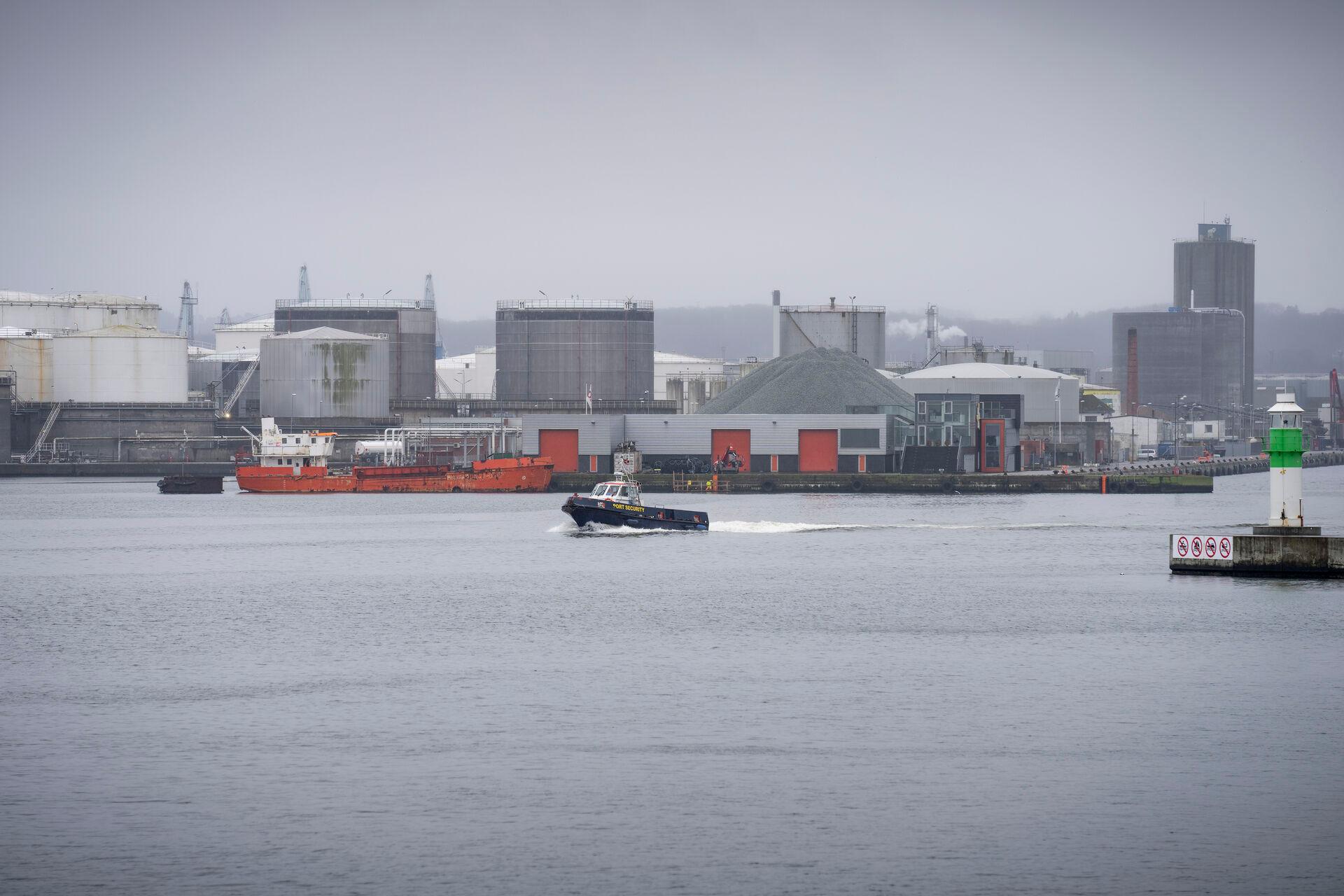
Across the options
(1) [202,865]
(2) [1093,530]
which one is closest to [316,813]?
(1) [202,865]

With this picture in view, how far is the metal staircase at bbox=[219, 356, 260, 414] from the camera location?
142625 millimetres

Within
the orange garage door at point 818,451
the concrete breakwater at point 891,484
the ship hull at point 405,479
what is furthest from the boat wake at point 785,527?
the orange garage door at point 818,451

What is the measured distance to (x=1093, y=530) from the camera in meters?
72.8

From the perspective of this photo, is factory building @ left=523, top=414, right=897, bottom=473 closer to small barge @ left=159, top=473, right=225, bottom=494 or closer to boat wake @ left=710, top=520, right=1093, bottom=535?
small barge @ left=159, top=473, right=225, bottom=494

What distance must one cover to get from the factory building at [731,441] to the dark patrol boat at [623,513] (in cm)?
3420

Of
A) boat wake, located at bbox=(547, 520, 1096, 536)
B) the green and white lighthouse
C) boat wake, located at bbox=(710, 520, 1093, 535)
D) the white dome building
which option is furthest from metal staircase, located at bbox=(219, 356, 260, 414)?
the green and white lighthouse

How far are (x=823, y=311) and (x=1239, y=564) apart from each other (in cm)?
9359

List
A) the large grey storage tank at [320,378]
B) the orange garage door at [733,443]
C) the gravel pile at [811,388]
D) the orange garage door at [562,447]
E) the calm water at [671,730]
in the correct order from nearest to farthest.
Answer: the calm water at [671,730] < the orange garage door at [733,443] < the orange garage door at [562,447] < the gravel pile at [811,388] < the large grey storage tank at [320,378]

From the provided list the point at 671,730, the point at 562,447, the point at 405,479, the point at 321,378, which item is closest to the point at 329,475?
the point at 405,479

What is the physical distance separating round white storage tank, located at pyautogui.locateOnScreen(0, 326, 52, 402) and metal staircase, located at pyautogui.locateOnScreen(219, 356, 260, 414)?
1524 cm

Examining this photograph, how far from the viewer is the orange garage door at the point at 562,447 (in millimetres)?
104938

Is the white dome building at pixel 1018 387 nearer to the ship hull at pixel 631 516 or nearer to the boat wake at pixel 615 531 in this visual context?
the ship hull at pixel 631 516

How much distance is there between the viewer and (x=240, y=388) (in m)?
144

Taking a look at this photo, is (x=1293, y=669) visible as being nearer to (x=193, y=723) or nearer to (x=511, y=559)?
(x=193, y=723)
